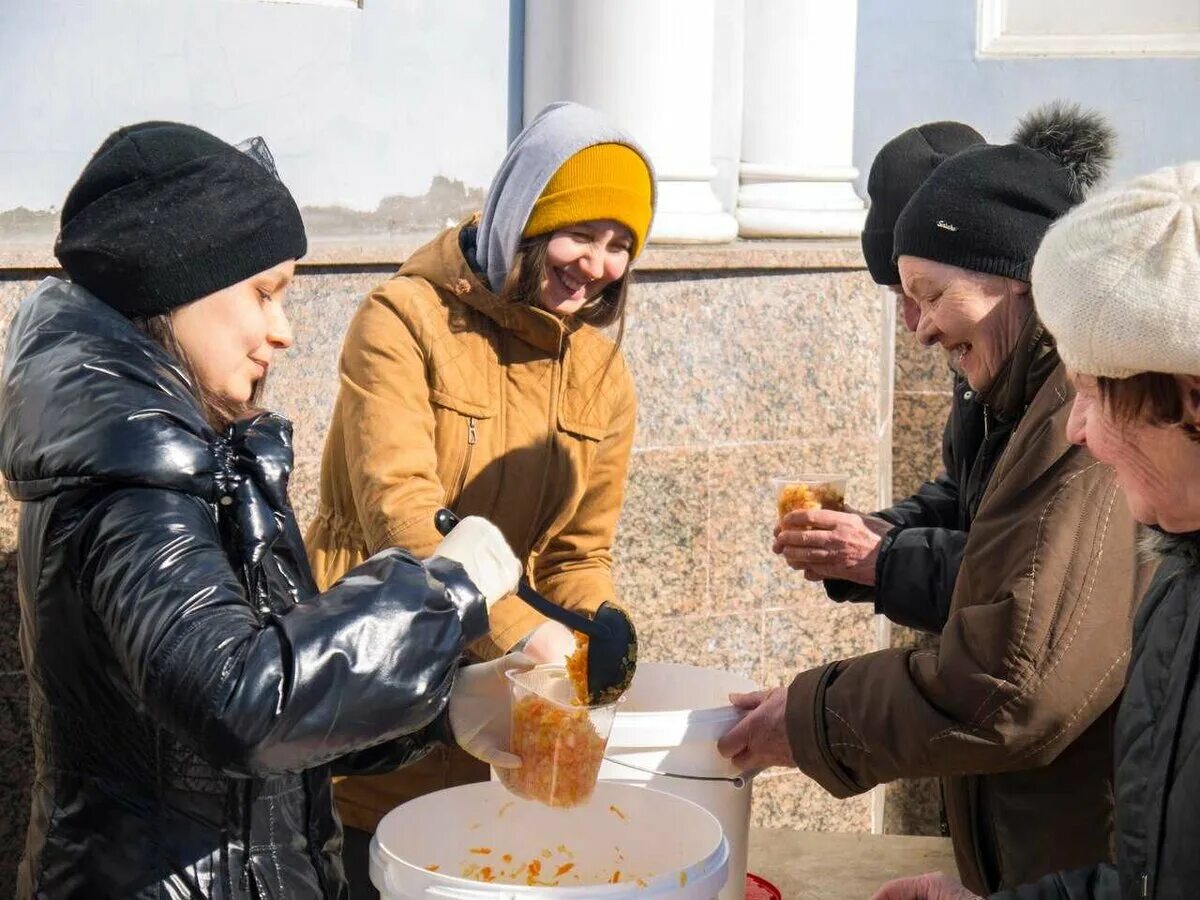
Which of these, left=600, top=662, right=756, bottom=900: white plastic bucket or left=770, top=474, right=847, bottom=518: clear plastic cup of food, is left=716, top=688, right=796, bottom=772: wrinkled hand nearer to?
left=600, top=662, right=756, bottom=900: white plastic bucket

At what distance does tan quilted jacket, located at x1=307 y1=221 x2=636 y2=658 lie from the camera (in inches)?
126

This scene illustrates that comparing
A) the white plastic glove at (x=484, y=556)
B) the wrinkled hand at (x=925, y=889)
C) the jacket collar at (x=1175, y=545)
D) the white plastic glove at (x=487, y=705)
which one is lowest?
the wrinkled hand at (x=925, y=889)

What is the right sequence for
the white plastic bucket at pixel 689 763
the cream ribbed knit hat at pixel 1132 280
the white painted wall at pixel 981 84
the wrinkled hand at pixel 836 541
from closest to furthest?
the cream ribbed knit hat at pixel 1132 280 → the white plastic bucket at pixel 689 763 → the wrinkled hand at pixel 836 541 → the white painted wall at pixel 981 84

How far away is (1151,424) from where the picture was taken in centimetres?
199

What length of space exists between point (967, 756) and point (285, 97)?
107 inches

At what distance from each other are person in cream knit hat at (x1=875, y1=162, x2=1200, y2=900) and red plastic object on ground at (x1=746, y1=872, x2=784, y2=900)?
1274mm

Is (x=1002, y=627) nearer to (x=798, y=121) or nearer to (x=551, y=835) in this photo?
(x=551, y=835)

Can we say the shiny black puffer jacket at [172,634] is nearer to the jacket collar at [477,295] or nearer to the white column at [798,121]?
the jacket collar at [477,295]

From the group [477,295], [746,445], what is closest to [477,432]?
[477,295]

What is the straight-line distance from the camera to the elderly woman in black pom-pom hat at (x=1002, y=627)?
2.72 m

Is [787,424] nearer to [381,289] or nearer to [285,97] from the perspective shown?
[285,97]

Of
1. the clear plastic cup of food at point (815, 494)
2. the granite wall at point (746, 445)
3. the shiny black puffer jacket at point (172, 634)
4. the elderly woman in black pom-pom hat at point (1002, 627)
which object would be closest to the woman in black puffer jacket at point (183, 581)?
the shiny black puffer jacket at point (172, 634)

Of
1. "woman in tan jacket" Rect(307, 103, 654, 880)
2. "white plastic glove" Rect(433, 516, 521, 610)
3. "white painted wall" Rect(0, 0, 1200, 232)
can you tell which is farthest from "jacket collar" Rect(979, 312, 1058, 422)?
"white painted wall" Rect(0, 0, 1200, 232)

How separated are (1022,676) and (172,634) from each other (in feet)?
4.72
